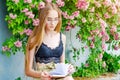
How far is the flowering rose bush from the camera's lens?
21.8 feet

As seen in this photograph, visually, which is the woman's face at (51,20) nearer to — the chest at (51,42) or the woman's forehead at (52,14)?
the woman's forehead at (52,14)

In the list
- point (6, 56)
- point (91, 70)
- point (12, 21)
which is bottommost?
point (91, 70)

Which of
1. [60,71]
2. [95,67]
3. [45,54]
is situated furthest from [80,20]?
[60,71]

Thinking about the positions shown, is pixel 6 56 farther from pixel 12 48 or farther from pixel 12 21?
pixel 12 21

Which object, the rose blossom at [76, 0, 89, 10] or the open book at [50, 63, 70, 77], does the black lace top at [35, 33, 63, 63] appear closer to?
the open book at [50, 63, 70, 77]

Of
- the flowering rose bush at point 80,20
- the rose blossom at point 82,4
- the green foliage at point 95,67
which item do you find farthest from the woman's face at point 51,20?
the green foliage at point 95,67

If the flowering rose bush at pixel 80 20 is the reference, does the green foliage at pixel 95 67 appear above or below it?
below

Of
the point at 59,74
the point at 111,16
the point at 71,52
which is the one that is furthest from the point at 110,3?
the point at 59,74

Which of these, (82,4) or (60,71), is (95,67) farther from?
(60,71)

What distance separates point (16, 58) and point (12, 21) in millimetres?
920

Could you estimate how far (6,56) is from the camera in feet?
23.2

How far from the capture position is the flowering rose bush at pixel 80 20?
6641mm

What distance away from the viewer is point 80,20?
7.52m

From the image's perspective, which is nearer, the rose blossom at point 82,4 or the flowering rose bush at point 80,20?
the flowering rose bush at point 80,20
